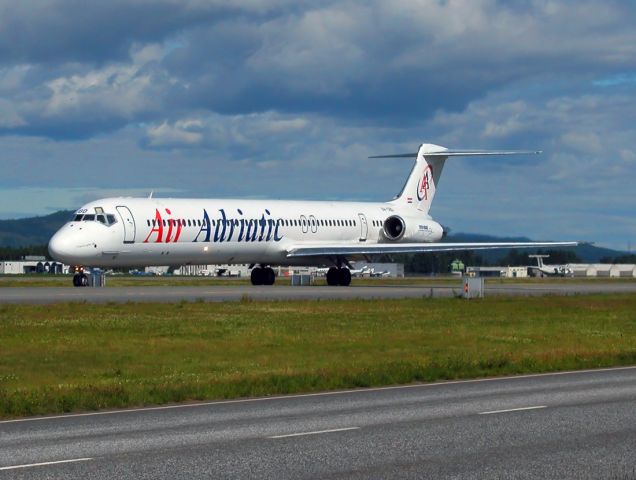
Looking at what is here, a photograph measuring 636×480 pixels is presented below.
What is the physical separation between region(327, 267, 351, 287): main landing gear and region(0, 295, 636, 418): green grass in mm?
21989

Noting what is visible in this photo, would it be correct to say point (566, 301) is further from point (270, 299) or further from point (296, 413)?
point (296, 413)

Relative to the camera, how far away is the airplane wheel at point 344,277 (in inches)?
2489

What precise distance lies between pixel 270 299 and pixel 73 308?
10.0 m

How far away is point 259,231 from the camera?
58.8m

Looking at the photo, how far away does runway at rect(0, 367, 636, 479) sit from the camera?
36.8ft

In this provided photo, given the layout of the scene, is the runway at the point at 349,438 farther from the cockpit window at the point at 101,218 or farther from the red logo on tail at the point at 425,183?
the red logo on tail at the point at 425,183

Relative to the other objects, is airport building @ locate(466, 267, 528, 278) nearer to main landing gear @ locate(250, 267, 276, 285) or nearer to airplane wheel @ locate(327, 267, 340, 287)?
airplane wheel @ locate(327, 267, 340, 287)

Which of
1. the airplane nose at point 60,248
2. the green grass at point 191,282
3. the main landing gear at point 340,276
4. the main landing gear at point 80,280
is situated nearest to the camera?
the airplane nose at point 60,248

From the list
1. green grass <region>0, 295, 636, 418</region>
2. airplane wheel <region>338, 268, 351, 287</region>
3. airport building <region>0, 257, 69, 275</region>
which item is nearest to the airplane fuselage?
airplane wheel <region>338, 268, 351, 287</region>

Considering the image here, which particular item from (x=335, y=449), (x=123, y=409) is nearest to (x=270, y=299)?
(x=123, y=409)

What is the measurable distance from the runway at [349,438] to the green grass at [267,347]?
6.38 feet

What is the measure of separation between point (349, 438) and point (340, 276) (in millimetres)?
50087

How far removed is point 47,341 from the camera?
1048 inches

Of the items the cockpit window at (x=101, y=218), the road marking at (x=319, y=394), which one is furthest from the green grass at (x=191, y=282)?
the road marking at (x=319, y=394)
